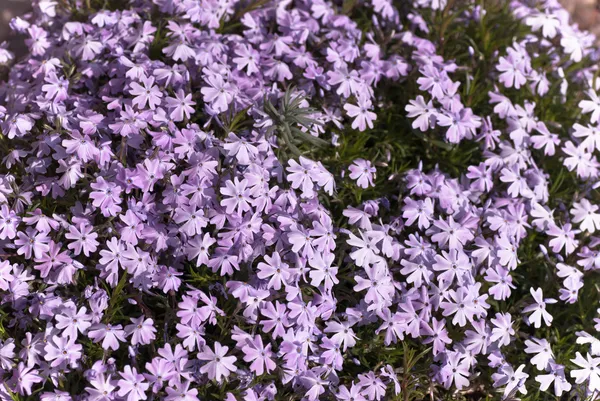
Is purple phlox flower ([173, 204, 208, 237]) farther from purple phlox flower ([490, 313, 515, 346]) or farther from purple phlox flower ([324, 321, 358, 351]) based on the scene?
purple phlox flower ([490, 313, 515, 346])

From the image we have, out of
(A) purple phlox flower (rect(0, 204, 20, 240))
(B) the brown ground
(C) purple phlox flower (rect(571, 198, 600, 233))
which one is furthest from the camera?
(B) the brown ground

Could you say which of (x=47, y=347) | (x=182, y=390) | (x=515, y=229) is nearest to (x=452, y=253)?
(x=515, y=229)

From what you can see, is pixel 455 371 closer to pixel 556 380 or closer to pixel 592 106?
pixel 556 380

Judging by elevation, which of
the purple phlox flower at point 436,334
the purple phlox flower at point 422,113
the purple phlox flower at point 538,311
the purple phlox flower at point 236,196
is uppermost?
the purple phlox flower at point 422,113

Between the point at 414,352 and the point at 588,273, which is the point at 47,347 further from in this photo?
the point at 588,273

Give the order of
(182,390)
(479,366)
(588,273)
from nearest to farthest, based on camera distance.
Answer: (182,390) < (479,366) < (588,273)

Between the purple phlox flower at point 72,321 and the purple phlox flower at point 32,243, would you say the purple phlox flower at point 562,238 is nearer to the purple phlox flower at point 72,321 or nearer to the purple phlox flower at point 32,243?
Answer: the purple phlox flower at point 72,321

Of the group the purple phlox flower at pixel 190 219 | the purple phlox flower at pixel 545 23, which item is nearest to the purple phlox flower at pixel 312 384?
the purple phlox flower at pixel 190 219

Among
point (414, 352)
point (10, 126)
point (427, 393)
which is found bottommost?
point (427, 393)

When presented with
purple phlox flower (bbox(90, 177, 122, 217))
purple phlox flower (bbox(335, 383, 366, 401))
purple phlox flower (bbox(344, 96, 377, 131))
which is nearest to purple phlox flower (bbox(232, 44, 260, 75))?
purple phlox flower (bbox(344, 96, 377, 131))
